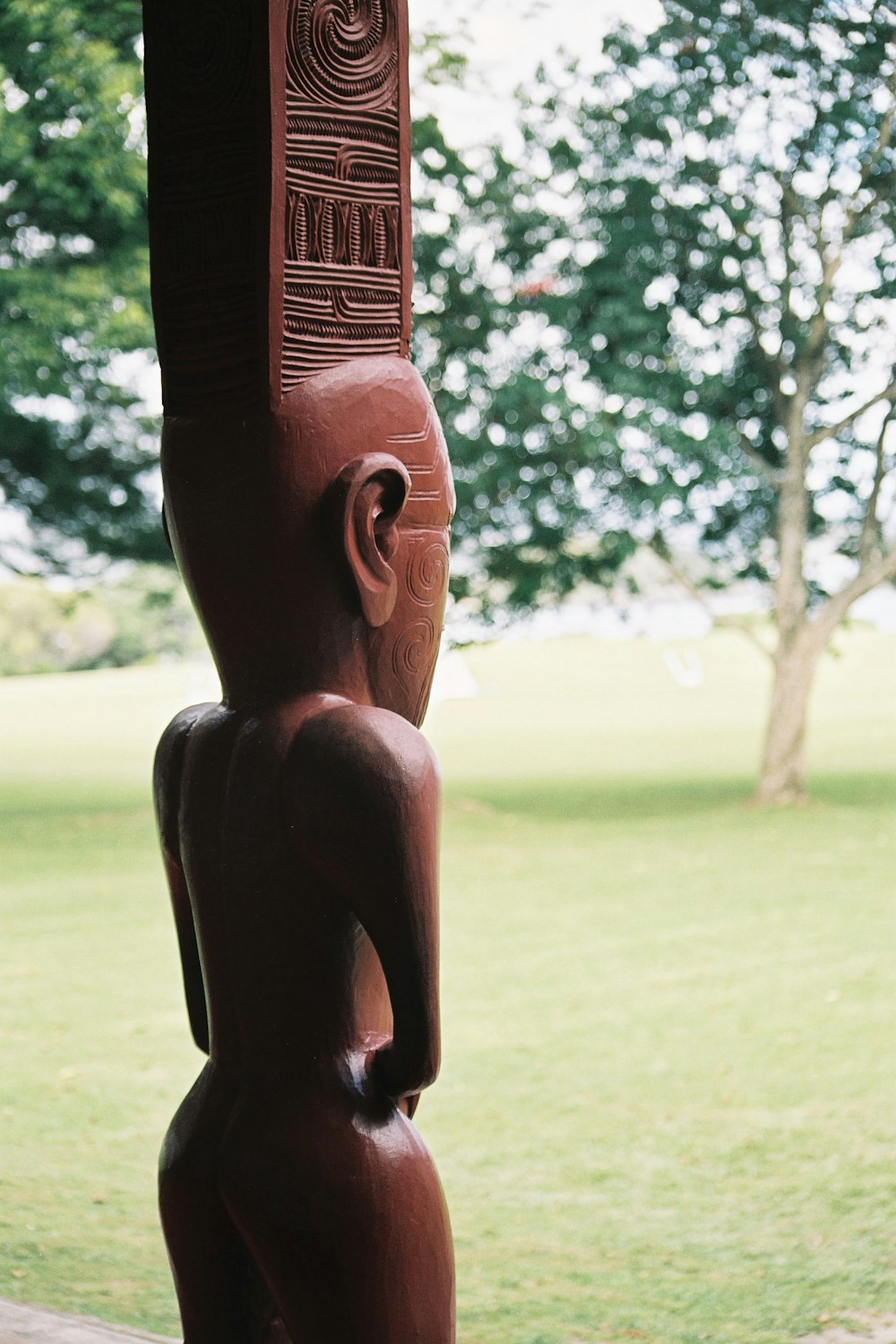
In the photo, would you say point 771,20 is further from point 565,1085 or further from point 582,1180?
point 582,1180

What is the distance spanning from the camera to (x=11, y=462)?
11.2 meters

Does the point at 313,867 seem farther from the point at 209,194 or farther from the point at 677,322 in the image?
the point at 677,322


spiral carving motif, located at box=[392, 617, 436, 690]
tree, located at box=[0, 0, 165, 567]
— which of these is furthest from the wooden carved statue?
tree, located at box=[0, 0, 165, 567]

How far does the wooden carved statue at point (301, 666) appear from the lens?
5.54ft

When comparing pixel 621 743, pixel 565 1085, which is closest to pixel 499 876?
pixel 565 1085

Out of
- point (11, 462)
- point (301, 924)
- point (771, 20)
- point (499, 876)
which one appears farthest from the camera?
point (11, 462)

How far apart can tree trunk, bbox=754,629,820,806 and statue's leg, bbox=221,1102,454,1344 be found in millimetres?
9406

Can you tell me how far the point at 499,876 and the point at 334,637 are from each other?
7.57m

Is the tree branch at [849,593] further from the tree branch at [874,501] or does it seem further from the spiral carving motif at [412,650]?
the spiral carving motif at [412,650]

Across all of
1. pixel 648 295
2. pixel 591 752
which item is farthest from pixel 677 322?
pixel 591 752

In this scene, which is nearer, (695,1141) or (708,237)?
(695,1141)

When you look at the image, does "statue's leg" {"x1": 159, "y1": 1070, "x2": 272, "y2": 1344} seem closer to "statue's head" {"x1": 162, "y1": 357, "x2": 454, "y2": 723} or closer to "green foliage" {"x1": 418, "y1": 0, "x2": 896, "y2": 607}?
"statue's head" {"x1": 162, "y1": 357, "x2": 454, "y2": 723}

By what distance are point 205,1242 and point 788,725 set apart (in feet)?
31.3

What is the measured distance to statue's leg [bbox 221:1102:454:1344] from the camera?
5.51ft
